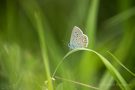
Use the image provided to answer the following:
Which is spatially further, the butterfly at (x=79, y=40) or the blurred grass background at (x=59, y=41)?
the blurred grass background at (x=59, y=41)

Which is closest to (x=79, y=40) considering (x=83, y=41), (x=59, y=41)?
(x=83, y=41)

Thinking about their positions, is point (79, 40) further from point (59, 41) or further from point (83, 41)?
point (59, 41)

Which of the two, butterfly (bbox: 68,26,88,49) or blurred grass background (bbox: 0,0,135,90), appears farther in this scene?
blurred grass background (bbox: 0,0,135,90)

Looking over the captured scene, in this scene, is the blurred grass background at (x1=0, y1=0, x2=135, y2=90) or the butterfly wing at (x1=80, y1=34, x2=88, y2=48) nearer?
the butterfly wing at (x1=80, y1=34, x2=88, y2=48)

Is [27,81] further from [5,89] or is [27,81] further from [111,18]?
[111,18]

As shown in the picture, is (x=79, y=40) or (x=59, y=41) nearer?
(x=79, y=40)

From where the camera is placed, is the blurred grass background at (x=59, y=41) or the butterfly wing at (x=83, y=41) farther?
the blurred grass background at (x=59, y=41)

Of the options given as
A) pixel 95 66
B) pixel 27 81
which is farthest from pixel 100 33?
pixel 27 81

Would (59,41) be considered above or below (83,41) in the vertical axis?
above

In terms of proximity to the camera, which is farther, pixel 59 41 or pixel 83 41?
pixel 59 41
